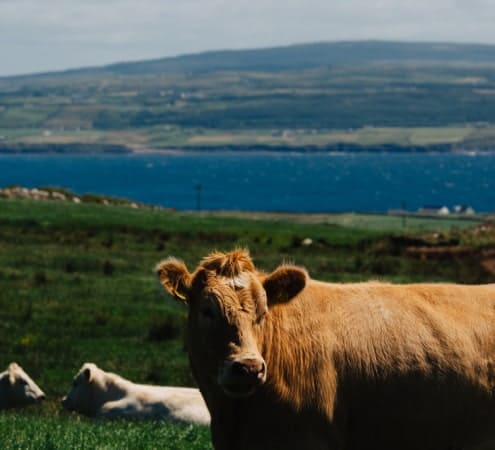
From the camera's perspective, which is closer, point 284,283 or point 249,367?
point 249,367

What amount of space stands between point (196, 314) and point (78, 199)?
7733 cm

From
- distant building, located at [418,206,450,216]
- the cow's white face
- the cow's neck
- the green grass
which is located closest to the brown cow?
the green grass

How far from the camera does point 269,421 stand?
9148 millimetres

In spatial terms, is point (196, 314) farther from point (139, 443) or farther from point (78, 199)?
point (78, 199)

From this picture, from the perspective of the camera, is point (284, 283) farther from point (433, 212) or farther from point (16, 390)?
point (433, 212)

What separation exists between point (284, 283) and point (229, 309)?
2.13ft

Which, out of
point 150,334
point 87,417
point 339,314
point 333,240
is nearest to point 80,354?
point 150,334

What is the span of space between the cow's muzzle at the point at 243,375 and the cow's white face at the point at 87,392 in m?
10.6

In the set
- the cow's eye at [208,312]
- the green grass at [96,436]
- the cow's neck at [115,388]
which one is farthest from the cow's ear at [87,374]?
the cow's eye at [208,312]

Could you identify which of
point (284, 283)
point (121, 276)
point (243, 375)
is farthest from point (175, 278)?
point (121, 276)

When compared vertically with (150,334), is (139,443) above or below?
above

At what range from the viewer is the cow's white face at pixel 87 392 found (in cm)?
1891

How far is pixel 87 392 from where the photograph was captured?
18938 mm

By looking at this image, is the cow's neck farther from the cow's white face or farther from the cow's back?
the cow's back
